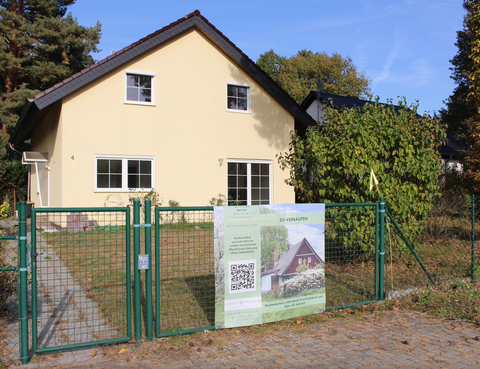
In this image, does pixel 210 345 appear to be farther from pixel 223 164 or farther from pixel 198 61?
pixel 198 61

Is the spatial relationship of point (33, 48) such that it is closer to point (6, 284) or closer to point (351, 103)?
point (351, 103)

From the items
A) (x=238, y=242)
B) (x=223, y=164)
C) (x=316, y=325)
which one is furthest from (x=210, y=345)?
(x=223, y=164)

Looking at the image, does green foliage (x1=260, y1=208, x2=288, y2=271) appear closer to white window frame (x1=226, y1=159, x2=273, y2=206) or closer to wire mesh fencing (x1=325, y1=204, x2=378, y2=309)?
wire mesh fencing (x1=325, y1=204, x2=378, y2=309)

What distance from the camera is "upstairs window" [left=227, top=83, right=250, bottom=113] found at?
14.1 meters

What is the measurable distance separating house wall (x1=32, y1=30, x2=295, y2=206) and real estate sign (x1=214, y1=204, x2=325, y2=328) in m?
8.50

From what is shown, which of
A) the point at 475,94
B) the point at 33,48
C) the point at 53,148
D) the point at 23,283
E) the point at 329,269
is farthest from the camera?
the point at 33,48

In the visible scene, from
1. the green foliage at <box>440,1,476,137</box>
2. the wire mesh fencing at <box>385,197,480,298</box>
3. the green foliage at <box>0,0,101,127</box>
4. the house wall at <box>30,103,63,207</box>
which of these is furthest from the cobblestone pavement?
the green foliage at <box>440,1,476,137</box>

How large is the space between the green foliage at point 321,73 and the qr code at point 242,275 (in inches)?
1591

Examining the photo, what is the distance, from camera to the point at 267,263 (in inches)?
185

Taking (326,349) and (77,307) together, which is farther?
(77,307)

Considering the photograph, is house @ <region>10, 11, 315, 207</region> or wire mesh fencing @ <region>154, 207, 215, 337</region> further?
house @ <region>10, 11, 315, 207</region>

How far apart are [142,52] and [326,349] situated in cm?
1075

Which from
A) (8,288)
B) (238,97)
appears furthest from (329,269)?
(238,97)

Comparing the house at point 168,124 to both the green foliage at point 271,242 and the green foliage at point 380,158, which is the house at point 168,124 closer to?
the green foliage at point 380,158
